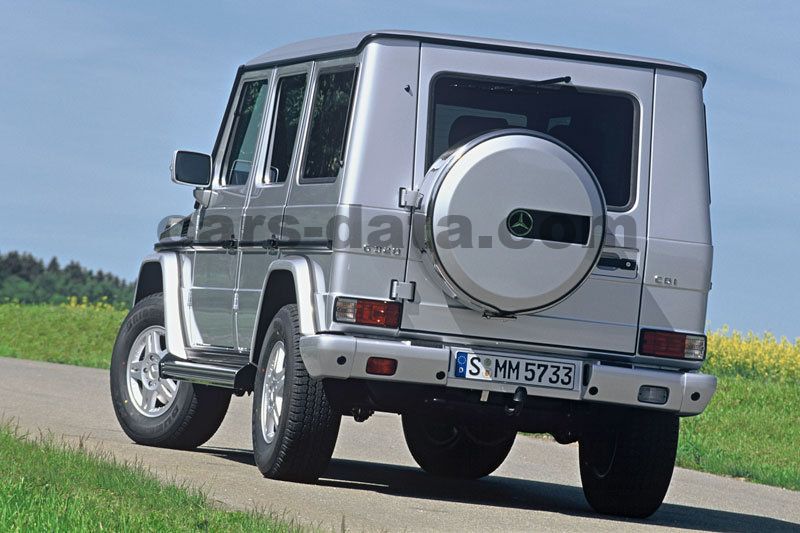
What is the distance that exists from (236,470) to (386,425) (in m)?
6.53

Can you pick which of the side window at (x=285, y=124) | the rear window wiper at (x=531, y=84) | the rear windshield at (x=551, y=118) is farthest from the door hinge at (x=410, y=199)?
the side window at (x=285, y=124)

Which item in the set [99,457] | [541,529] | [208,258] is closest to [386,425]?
[208,258]

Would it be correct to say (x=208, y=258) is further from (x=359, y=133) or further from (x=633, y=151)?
(x=633, y=151)

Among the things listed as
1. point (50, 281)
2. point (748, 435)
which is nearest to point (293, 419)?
point (748, 435)

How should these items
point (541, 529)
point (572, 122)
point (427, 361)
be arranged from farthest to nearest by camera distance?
point (572, 122) < point (427, 361) < point (541, 529)

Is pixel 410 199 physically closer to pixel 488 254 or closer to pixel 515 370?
pixel 488 254

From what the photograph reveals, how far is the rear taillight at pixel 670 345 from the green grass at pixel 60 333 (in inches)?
629

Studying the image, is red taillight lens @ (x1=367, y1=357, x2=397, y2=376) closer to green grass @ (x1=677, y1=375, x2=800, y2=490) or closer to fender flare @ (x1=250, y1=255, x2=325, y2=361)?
fender flare @ (x1=250, y1=255, x2=325, y2=361)

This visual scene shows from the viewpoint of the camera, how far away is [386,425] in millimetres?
15914

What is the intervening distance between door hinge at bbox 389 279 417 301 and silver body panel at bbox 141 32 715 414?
25mm

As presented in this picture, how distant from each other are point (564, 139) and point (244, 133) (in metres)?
2.74

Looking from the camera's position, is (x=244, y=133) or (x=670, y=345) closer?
(x=670, y=345)

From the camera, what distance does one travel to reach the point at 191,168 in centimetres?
1080

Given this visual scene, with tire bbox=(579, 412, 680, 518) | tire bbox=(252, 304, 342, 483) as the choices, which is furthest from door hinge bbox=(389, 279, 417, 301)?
tire bbox=(579, 412, 680, 518)
